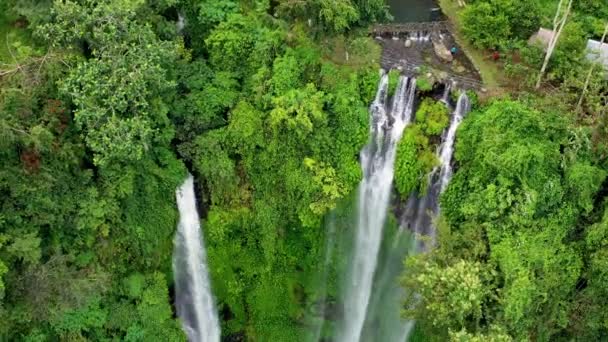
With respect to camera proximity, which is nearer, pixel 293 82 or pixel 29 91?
pixel 29 91

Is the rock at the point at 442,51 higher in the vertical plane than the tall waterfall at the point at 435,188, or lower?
higher

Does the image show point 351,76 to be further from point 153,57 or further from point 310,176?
point 153,57

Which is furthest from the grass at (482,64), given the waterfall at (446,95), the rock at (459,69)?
the waterfall at (446,95)

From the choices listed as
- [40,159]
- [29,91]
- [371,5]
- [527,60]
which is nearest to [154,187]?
[40,159]

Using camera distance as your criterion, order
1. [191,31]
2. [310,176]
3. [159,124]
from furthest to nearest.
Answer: [191,31]
[310,176]
[159,124]

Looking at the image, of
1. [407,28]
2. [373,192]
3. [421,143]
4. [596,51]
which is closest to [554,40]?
[596,51]

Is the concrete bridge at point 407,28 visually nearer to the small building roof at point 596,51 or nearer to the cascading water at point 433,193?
the cascading water at point 433,193
